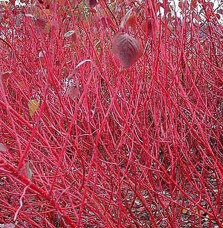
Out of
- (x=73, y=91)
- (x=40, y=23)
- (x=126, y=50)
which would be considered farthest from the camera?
(x=40, y=23)

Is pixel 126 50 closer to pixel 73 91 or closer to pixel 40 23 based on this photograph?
pixel 73 91

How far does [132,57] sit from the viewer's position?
1.04 metres

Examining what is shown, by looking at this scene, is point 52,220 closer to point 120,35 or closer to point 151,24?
point 151,24

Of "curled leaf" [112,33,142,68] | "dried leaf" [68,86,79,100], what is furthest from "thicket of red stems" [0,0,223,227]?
"curled leaf" [112,33,142,68]

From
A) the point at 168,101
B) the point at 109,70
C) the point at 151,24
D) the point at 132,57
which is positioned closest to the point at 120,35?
the point at 132,57

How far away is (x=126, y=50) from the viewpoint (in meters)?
1.04

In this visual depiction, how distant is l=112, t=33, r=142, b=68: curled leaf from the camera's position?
104 centimetres

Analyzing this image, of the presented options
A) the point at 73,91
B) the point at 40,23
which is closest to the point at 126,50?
the point at 73,91

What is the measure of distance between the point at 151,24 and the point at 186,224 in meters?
2.04

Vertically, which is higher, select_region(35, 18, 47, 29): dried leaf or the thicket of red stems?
select_region(35, 18, 47, 29): dried leaf

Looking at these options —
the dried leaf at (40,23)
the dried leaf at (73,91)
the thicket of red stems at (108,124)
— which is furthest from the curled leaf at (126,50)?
the dried leaf at (40,23)

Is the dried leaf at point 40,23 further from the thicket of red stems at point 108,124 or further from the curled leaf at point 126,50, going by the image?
the curled leaf at point 126,50

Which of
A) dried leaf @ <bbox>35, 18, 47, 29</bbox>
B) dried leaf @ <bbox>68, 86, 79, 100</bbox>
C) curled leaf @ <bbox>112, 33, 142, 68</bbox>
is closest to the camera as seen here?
curled leaf @ <bbox>112, 33, 142, 68</bbox>

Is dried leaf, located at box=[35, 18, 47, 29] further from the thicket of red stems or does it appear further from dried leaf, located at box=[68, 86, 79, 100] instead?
dried leaf, located at box=[68, 86, 79, 100]
